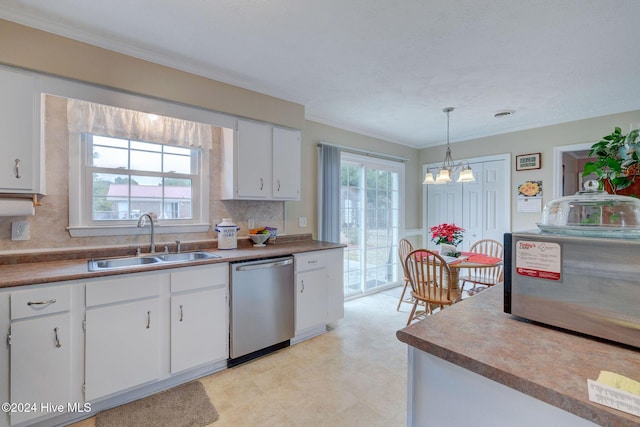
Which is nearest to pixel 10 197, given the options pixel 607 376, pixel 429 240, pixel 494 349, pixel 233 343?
pixel 233 343

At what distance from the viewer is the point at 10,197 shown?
190 centimetres

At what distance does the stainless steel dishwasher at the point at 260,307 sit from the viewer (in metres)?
2.39

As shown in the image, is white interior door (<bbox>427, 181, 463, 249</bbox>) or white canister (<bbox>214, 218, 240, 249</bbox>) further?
white interior door (<bbox>427, 181, 463, 249</bbox>)

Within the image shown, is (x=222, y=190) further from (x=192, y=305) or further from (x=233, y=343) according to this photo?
(x=233, y=343)

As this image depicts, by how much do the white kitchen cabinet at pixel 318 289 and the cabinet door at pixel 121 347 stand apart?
1.24 meters

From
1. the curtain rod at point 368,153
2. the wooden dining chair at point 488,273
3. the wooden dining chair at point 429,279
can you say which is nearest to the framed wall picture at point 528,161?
the wooden dining chair at point 488,273

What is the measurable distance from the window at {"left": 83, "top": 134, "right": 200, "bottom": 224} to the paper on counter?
9.56ft

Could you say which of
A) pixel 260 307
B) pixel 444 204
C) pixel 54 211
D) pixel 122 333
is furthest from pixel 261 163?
pixel 444 204

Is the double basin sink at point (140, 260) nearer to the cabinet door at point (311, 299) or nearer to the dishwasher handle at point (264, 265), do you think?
the dishwasher handle at point (264, 265)

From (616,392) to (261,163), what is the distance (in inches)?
110

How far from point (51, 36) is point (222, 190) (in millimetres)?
1611

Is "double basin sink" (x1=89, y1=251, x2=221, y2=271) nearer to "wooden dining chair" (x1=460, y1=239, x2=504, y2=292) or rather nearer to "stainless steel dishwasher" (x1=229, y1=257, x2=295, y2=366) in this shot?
"stainless steel dishwasher" (x1=229, y1=257, x2=295, y2=366)

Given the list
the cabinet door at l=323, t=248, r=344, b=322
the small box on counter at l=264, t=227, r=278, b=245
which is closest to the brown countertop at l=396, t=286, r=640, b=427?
the cabinet door at l=323, t=248, r=344, b=322

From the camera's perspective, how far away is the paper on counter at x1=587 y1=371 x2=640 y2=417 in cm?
56
